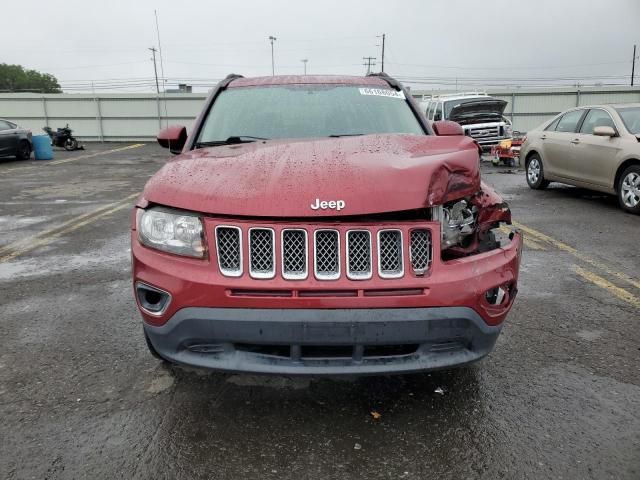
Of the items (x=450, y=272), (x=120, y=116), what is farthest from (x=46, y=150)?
(x=450, y=272)

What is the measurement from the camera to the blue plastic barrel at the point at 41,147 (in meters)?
18.6

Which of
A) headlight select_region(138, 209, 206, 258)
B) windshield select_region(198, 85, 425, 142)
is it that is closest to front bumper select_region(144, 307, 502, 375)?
headlight select_region(138, 209, 206, 258)

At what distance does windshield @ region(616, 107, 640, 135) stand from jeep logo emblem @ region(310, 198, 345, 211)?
7341 millimetres

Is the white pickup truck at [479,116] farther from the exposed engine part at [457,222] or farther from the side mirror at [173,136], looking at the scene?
the exposed engine part at [457,222]

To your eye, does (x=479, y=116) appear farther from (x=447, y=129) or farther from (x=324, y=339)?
(x=324, y=339)

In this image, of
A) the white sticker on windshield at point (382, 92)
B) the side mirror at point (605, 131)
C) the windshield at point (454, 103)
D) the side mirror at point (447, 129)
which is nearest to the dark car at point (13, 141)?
the windshield at point (454, 103)

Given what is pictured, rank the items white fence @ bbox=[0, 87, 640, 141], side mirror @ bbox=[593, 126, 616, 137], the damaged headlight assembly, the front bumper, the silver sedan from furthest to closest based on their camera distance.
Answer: white fence @ bbox=[0, 87, 640, 141] < side mirror @ bbox=[593, 126, 616, 137] < the silver sedan < the damaged headlight assembly < the front bumper

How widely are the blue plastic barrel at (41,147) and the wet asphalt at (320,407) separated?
16031 millimetres

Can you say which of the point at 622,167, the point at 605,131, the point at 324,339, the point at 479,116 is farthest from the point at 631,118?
the point at 479,116

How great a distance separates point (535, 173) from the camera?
10289mm

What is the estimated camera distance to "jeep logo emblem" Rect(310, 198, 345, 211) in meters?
2.26

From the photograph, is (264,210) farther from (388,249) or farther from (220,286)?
(388,249)

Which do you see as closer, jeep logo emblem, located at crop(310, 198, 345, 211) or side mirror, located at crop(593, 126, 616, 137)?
jeep logo emblem, located at crop(310, 198, 345, 211)

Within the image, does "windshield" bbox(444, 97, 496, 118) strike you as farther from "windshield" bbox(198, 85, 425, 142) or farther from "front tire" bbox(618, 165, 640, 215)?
"windshield" bbox(198, 85, 425, 142)
